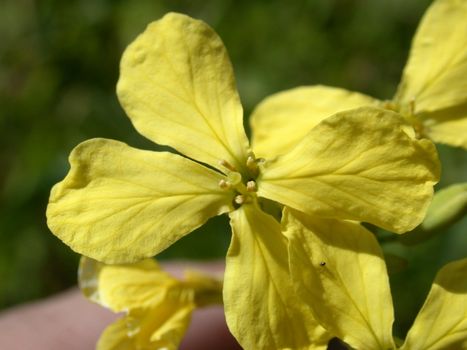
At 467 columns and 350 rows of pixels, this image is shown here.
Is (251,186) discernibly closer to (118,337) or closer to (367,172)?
(367,172)

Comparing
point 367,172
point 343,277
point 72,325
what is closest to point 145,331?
point 343,277

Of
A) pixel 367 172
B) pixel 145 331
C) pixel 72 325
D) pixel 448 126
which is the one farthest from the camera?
pixel 72 325

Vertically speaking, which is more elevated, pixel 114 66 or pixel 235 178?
pixel 235 178

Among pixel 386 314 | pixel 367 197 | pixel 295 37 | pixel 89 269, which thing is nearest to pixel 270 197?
pixel 367 197

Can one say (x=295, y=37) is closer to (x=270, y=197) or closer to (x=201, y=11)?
(x=201, y=11)

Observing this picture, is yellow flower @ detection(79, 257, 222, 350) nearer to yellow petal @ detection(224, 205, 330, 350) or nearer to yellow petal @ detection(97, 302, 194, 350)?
yellow petal @ detection(97, 302, 194, 350)

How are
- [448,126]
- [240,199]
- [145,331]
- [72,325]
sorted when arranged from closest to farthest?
[240,199], [145,331], [448,126], [72,325]

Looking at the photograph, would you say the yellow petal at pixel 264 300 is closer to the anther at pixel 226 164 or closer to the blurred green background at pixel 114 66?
the anther at pixel 226 164
